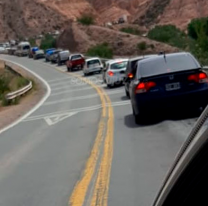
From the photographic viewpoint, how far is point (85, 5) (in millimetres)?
141375

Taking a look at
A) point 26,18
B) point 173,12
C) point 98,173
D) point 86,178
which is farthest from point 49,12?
point 86,178

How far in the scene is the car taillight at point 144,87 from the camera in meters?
15.2

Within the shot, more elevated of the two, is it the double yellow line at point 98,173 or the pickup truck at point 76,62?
the double yellow line at point 98,173

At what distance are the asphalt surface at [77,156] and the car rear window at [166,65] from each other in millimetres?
1238

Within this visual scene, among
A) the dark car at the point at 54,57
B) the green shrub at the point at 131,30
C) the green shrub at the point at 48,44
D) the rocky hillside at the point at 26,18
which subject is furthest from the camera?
the rocky hillside at the point at 26,18

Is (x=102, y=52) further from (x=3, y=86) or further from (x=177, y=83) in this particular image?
(x=177, y=83)

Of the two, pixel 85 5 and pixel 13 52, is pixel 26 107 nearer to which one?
pixel 13 52

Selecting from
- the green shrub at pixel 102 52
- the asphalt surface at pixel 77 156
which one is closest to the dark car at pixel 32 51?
the green shrub at pixel 102 52

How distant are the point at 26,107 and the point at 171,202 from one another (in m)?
28.3

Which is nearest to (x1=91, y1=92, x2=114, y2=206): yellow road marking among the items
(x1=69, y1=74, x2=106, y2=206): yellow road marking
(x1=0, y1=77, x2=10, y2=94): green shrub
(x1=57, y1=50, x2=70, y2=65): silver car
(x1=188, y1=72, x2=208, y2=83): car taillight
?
(x1=69, y1=74, x2=106, y2=206): yellow road marking

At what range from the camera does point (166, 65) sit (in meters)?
15.4

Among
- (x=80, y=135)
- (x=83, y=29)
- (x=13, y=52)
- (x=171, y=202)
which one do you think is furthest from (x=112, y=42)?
(x=171, y=202)

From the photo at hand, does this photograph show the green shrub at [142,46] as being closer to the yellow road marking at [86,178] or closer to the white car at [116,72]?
the white car at [116,72]

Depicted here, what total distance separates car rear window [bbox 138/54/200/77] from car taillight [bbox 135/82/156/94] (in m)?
0.22
